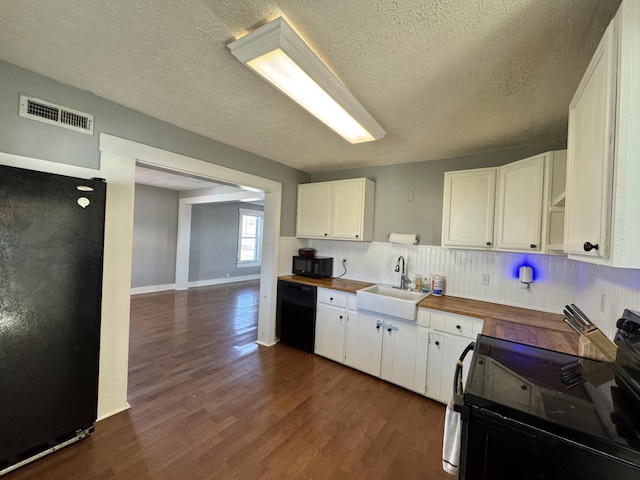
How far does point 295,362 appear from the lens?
3.03m

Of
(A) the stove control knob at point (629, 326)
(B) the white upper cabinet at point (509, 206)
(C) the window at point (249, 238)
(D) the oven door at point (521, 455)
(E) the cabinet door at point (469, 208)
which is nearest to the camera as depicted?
(D) the oven door at point (521, 455)

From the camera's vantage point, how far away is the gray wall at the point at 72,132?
5.11ft

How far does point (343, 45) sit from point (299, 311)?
281 centimetres

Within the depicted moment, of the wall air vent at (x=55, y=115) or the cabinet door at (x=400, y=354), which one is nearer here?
the wall air vent at (x=55, y=115)

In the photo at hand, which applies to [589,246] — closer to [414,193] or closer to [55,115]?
[414,193]

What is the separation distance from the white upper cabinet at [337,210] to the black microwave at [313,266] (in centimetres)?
34

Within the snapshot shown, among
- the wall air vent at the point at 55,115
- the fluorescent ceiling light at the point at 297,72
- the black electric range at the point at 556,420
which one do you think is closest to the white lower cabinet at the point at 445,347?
the black electric range at the point at 556,420

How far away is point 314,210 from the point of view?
11.9 ft

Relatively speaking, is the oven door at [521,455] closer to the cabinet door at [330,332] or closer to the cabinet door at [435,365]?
the cabinet door at [435,365]

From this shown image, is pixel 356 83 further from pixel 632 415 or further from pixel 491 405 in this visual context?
pixel 632 415

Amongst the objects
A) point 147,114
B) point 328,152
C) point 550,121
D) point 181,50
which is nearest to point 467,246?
point 550,121

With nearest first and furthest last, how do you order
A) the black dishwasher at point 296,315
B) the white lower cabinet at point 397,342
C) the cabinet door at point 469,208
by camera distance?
the white lower cabinet at point 397,342 → the cabinet door at point 469,208 → the black dishwasher at point 296,315

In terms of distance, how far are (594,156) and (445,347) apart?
1868mm

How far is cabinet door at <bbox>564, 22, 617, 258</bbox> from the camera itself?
0.84m
